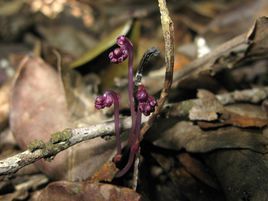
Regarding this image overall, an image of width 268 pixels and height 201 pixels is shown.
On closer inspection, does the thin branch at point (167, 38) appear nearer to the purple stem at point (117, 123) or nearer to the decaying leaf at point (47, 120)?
the purple stem at point (117, 123)

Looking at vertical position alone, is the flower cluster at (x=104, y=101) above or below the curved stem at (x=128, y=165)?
above

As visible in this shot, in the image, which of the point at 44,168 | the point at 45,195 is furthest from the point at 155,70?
the point at 45,195

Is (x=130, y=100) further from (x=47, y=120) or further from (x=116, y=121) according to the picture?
(x=47, y=120)

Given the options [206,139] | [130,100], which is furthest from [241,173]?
[130,100]

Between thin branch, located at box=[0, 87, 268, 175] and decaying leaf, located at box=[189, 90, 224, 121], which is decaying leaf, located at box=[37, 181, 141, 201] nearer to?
thin branch, located at box=[0, 87, 268, 175]

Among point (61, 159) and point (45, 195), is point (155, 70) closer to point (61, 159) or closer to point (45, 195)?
point (61, 159)

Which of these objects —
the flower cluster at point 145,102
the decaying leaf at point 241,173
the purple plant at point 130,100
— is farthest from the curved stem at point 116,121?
the decaying leaf at point 241,173

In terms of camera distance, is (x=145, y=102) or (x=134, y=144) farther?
(x=134, y=144)

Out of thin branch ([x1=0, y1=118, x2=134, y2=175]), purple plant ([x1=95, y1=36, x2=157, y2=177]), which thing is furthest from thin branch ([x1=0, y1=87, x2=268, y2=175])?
purple plant ([x1=95, y1=36, x2=157, y2=177])

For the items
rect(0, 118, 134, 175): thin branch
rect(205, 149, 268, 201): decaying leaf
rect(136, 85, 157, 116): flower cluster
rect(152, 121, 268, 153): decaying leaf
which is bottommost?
rect(205, 149, 268, 201): decaying leaf
